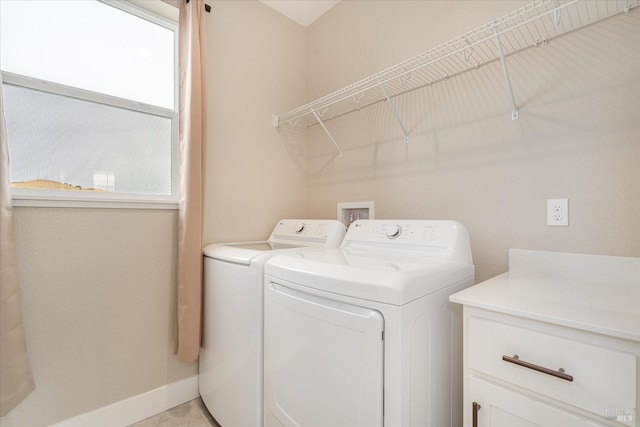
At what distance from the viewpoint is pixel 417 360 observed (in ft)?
2.85

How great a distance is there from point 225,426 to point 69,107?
5.93 feet

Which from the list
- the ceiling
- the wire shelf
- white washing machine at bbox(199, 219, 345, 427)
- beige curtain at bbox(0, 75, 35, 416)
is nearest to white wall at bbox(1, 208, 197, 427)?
beige curtain at bbox(0, 75, 35, 416)

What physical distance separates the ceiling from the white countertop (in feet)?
7.26

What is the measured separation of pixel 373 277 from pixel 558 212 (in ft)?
3.07

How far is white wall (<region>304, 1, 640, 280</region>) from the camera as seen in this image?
3.59 ft

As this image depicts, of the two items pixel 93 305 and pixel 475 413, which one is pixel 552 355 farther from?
pixel 93 305

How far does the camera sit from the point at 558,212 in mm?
1216

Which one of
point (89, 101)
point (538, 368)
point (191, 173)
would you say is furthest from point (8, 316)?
point (538, 368)

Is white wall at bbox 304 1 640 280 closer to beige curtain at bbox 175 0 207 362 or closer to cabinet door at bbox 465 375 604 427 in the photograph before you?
cabinet door at bbox 465 375 604 427

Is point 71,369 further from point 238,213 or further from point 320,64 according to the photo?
point 320,64

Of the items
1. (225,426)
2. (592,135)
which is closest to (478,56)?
(592,135)

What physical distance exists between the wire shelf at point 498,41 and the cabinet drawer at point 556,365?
102cm

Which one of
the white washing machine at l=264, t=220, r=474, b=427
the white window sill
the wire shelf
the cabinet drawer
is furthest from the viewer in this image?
the white window sill

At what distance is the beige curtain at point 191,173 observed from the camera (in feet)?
5.24
